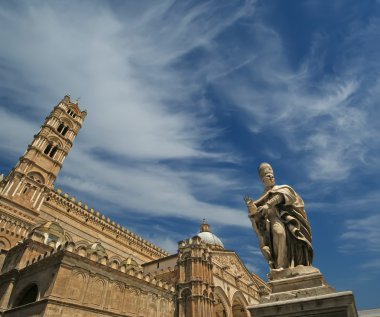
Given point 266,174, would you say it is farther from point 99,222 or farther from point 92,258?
point 99,222

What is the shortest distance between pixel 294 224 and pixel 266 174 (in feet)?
4.40

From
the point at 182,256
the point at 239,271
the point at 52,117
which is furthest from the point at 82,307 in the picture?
the point at 52,117

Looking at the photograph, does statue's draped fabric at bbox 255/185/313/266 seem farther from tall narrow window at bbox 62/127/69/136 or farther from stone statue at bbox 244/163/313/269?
tall narrow window at bbox 62/127/69/136

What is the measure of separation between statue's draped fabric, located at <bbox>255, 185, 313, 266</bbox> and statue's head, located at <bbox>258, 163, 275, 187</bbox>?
199 mm

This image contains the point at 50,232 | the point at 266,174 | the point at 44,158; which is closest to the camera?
the point at 266,174

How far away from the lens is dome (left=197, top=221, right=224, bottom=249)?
49.0 meters

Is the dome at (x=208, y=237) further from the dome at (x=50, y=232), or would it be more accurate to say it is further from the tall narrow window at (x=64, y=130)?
the tall narrow window at (x=64, y=130)

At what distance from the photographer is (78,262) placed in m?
20.6

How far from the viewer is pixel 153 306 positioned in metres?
25.8

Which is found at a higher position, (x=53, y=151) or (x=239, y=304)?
(x=53, y=151)

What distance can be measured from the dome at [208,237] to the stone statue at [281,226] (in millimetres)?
43756

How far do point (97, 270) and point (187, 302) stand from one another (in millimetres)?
12118

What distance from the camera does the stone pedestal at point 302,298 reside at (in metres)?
4.07

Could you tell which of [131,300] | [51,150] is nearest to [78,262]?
[131,300]
